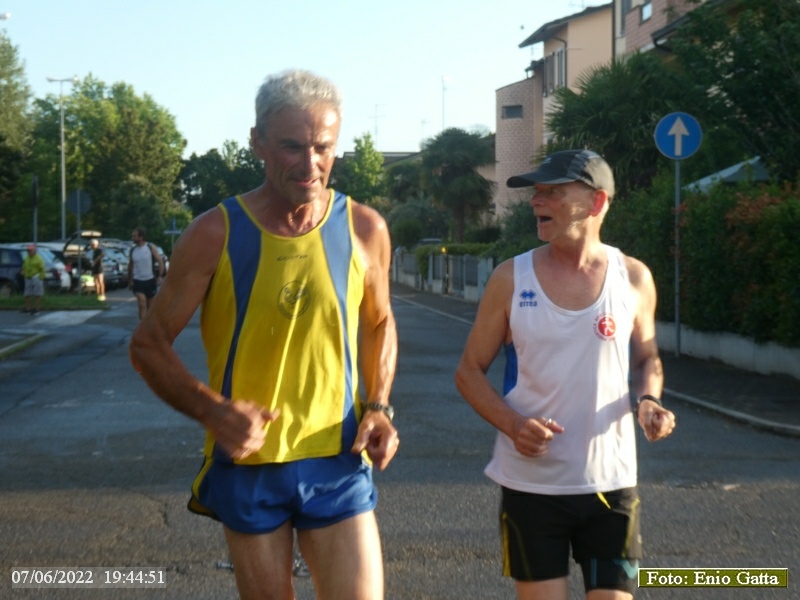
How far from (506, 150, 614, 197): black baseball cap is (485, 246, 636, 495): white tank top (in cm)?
31

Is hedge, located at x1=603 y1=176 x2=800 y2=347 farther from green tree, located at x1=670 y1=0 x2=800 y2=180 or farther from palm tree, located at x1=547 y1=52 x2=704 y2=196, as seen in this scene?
palm tree, located at x1=547 y1=52 x2=704 y2=196

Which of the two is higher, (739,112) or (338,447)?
(739,112)

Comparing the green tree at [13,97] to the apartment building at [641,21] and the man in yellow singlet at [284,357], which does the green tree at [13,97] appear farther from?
the man in yellow singlet at [284,357]

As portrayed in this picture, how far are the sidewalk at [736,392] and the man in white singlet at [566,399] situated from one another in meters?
7.75

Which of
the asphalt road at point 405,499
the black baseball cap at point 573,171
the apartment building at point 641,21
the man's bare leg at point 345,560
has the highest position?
the apartment building at point 641,21

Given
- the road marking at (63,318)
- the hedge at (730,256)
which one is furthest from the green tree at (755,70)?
the road marking at (63,318)

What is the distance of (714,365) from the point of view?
17.7 meters

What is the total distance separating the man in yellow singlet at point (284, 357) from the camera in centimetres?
363

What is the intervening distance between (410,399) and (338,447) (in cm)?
1003

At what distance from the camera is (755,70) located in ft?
61.8

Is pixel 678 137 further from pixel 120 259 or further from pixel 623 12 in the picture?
pixel 120 259

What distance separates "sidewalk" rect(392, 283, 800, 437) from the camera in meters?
12.2

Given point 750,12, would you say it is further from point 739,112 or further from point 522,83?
point 522,83

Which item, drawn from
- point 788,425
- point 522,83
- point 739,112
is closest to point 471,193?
point 522,83
